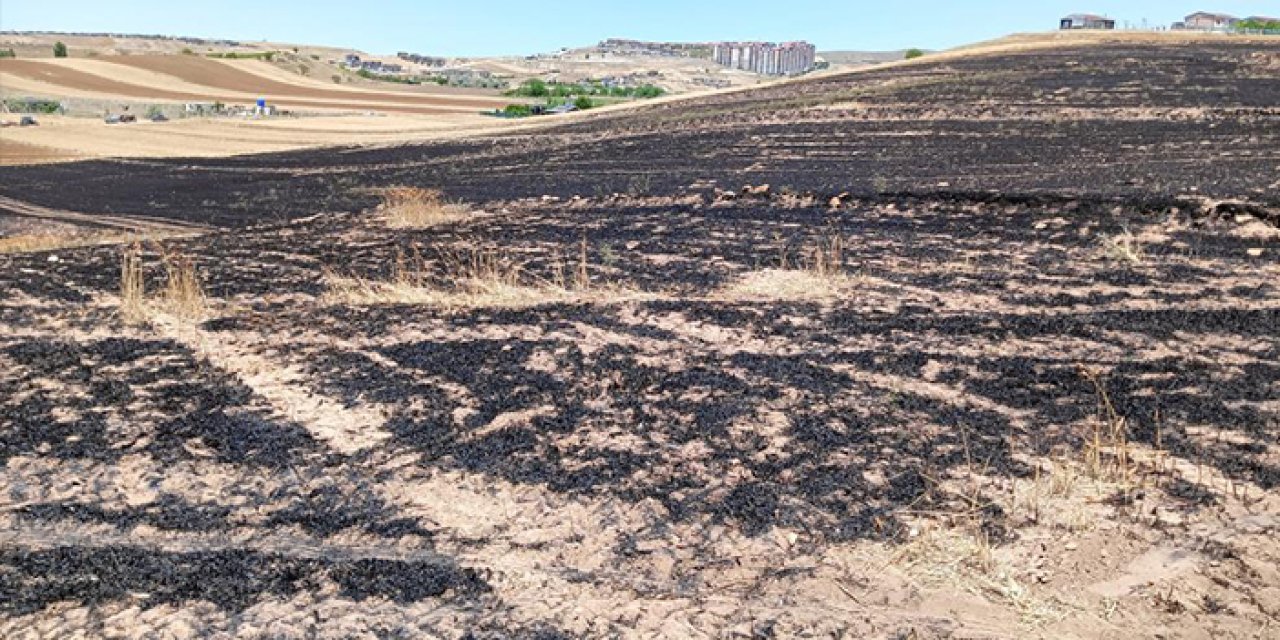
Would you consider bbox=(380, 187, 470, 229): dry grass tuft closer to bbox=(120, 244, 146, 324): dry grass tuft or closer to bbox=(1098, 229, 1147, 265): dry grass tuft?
bbox=(120, 244, 146, 324): dry grass tuft

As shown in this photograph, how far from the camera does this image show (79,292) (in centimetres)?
985

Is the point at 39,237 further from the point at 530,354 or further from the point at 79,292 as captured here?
the point at 530,354

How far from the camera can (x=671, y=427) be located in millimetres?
5898

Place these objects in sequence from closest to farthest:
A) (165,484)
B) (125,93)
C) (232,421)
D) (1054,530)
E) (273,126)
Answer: (1054,530)
(165,484)
(232,421)
(273,126)
(125,93)

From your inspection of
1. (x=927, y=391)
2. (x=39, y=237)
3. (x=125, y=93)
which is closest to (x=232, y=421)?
(x=927, y=391)

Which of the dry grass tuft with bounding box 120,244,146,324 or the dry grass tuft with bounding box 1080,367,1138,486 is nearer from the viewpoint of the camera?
the dry grass tuft with bounding box 1080,367,1138,486

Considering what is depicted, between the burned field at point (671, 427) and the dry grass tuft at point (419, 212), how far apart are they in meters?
1.49

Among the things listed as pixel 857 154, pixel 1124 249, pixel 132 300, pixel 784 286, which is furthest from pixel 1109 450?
pixel 857 154

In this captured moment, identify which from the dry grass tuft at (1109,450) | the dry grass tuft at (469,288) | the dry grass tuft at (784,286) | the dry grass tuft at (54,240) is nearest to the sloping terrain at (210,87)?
the dry grass tuft at (54,240)

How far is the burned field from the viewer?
4.06 m

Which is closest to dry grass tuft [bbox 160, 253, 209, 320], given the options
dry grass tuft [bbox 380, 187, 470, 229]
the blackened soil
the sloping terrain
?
dry grass tuft [bbox 380, 187, 470, 229]

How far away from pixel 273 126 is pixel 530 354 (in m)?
45.1

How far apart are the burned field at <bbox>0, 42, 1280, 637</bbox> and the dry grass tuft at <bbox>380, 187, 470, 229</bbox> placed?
149cm

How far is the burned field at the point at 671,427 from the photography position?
4.06m
